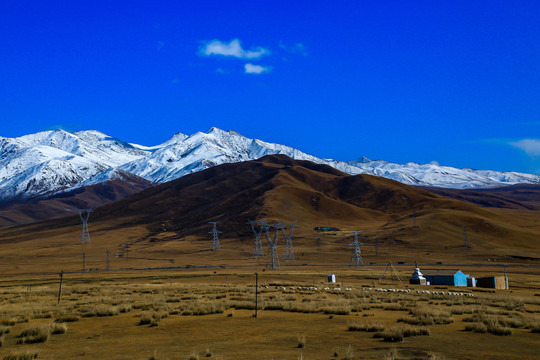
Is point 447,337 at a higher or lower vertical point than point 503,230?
lower

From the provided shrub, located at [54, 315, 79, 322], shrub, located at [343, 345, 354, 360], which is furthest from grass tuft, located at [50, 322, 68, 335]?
shrub, located at [343, 345, 354, 360]

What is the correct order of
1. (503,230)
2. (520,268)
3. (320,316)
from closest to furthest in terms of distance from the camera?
(320,316)
(520,268)
(503,230)

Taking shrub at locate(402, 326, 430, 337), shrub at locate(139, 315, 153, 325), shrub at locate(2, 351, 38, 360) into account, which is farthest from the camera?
shrub at locate(139, 315, 153, 325)

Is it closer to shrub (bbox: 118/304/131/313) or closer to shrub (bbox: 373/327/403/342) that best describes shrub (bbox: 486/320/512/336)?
shrub (bbox: 373/327/403/342)

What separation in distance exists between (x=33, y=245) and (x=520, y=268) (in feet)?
542

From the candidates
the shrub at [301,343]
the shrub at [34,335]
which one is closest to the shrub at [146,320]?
the shrub at [34,335]

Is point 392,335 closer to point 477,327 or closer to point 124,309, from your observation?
point 477,327

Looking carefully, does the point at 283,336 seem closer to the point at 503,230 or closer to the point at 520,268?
the point at 520,268

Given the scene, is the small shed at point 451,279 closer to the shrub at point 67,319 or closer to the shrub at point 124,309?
the shrub at point 124,309

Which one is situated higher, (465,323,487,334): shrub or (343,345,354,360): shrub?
(465,323,487,334): shrub

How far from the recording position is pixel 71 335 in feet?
84.9

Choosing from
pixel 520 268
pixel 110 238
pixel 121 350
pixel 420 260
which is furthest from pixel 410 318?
pixel 110 238

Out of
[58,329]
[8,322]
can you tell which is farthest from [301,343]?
[8,322]

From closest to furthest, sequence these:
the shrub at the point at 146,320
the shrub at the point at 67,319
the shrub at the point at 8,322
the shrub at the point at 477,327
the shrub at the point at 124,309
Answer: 1. the shrub at the point at 477,327
2. the shrub at the point at 8,322
3. the shrub at the point at 146,320
4. the shrub at the point at 67,319
5. the shrub at the point at 124,309
